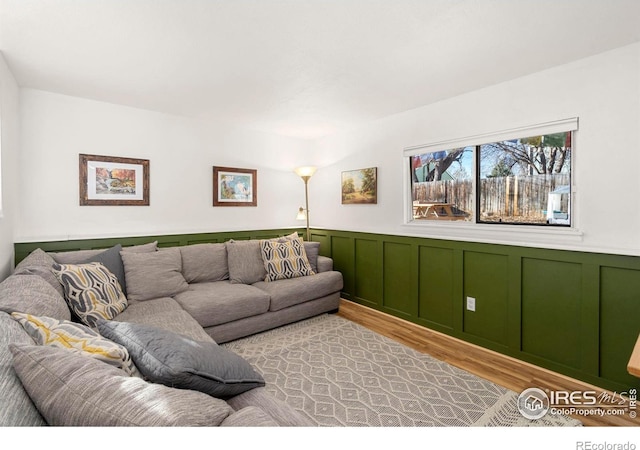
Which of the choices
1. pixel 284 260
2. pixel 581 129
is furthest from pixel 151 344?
pixel 581 129

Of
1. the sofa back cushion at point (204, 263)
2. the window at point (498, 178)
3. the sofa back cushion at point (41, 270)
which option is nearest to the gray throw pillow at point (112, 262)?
the sofa back cushion at point (41, 270)

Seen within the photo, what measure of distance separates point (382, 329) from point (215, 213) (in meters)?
2.51

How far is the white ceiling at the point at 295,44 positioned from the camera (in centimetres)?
174

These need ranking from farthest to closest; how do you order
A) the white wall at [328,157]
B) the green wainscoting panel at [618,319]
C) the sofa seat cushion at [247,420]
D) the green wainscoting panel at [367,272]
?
the green wainscoting panel at [367,272]
the white wall at [328,157]
the green wainscoting panel at [618,319]
the sofa seat cushion at [247,420]

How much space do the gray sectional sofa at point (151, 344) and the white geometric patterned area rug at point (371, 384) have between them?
0.45 meters

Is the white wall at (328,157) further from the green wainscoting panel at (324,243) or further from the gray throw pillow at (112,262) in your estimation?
the gray throw pillow at (112,262)

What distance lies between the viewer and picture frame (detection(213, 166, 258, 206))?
13.3 ft

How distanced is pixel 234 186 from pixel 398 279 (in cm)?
244

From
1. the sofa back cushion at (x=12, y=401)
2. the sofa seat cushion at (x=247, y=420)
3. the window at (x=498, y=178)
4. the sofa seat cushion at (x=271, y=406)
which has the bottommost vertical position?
the sofa seat cushion at (x=271, y=406)

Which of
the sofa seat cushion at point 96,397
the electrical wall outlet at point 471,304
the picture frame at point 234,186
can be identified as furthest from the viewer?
the picture frame at point 234,186

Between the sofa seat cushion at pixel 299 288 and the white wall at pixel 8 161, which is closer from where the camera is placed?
the white wall at pixel 8 161

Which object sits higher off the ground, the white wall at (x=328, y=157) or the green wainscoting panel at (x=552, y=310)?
the white wall at (x=328, y=157)

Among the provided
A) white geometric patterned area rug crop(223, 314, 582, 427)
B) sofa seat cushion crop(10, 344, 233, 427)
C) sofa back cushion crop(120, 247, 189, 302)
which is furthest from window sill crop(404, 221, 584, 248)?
sofa seat cushion crop(10, 344, 233, 427)

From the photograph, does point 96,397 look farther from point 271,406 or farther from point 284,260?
point 284,260
